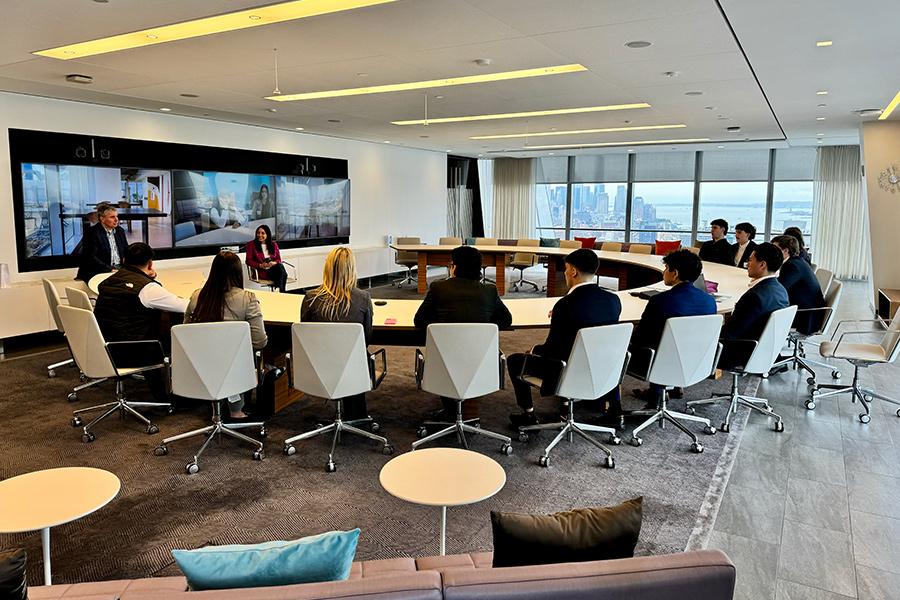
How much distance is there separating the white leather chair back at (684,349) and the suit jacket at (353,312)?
189 centimetres

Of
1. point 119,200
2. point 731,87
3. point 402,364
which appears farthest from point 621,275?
point 119,200

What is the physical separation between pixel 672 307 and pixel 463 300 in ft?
4.68

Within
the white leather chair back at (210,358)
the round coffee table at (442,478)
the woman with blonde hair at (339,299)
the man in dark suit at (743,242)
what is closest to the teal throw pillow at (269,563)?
the round coffee table at (442,478)

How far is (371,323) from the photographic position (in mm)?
4195

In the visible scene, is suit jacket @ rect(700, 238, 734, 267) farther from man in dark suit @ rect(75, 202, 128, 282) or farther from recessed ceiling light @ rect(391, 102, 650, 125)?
man in dark suit @ rect(75, 202, 128, 282)

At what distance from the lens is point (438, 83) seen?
6.00 metres

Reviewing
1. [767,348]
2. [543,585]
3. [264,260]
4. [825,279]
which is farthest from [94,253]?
[825,279]

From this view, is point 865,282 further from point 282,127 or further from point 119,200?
point 119,200

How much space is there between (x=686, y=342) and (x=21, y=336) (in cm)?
698

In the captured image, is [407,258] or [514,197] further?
[514,197]

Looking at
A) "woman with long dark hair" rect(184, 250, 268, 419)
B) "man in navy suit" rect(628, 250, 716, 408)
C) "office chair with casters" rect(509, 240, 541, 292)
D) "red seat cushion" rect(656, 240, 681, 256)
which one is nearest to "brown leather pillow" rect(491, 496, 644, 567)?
"man in navy suit" rect(628, 250, 716, 408)

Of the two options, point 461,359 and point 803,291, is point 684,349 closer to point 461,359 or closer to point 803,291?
point 461,359

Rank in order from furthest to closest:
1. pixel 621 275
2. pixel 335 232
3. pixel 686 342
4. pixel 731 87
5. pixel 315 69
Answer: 1. pixel 335 232
2. pixel 621 275
3. pixel 731 87
4. pixel 315 69
5. pixel 686 342

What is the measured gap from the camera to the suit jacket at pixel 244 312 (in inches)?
163
